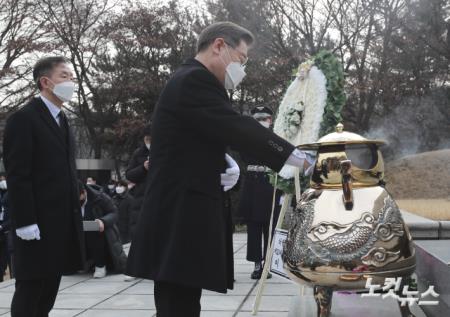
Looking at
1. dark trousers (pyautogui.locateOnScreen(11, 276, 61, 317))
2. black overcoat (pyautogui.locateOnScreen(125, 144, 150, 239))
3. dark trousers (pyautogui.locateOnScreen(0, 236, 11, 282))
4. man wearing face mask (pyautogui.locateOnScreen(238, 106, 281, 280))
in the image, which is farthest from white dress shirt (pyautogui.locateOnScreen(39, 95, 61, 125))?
dark trousers (pyautogui.locateOnScreen(0, 236, 11, 282))

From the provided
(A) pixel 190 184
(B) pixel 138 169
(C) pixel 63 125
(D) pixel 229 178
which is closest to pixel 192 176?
(A) pixel 190 184

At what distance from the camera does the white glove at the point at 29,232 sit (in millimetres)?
3303

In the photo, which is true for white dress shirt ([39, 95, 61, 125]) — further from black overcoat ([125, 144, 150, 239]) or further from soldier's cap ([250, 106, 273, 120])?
soldier's cap ([250, 106, 273, 120])

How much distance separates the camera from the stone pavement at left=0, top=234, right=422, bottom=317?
4863 millimetres

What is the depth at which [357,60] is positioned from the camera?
17062 mm

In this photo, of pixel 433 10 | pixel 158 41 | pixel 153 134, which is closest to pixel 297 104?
pixel 153 134

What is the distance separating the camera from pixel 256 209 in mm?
6414

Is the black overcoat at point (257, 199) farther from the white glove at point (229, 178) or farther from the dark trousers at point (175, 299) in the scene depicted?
the dark trousers at point (175, 299)

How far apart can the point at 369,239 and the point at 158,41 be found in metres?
17.5

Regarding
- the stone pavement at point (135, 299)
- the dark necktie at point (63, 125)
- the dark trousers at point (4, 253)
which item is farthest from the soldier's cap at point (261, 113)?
the dark trousers at point (4, 253)

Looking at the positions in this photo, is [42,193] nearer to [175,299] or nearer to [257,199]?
[175,299]

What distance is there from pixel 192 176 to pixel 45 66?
181 cm

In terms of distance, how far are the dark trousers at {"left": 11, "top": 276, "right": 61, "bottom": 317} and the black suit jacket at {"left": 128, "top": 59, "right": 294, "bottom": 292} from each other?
1110 millimetres

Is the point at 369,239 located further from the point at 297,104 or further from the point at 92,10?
the point at 92,10
